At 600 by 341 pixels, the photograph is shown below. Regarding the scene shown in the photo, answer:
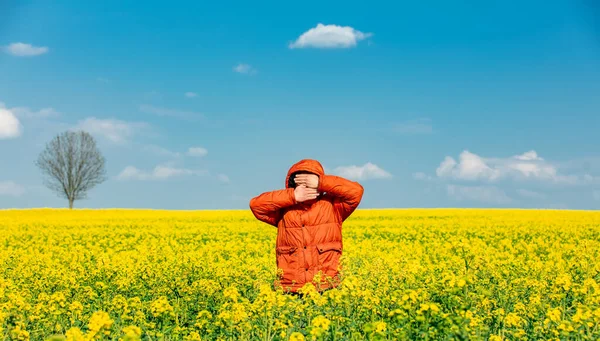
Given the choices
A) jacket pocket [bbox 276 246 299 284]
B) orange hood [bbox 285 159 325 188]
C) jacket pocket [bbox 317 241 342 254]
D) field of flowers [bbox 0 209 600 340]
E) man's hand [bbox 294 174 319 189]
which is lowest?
field of flowers [bbox 0 209 600 340]

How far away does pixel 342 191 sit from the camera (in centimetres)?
756

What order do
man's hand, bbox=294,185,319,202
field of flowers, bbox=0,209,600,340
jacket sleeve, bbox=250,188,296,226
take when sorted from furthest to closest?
1. jacket sleeve, bbox=250,188,296,226
2. man's hand, bbox=294,185,319,202
3. field of flowers, bbox=0,209,600,340

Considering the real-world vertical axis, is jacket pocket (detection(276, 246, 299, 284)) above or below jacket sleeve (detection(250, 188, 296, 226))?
below

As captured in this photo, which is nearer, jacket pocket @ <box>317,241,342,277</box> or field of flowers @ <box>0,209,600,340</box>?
field of flowers @ <box>0,209,600,340</box>

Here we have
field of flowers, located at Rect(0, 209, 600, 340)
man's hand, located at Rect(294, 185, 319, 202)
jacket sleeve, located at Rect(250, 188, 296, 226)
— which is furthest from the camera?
jacket sleeve, located at Rect(250, 188, 296, 226)

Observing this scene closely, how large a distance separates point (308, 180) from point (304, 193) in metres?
0.18

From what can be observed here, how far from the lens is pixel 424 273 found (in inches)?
408

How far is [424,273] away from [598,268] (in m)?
2.97

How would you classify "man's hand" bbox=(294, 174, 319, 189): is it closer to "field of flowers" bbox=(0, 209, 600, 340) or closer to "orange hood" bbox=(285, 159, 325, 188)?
"orange hood" bbox=(285, 159, 325, 188)

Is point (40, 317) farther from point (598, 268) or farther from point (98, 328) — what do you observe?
point (598, 268)

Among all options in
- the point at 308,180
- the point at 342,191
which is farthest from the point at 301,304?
the point at 342,191

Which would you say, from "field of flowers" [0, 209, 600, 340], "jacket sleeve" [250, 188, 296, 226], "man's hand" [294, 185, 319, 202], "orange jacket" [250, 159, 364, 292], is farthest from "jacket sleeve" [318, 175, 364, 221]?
"field of flowers" [0, 209, 600, 340]

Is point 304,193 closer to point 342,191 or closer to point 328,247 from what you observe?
point 342,191

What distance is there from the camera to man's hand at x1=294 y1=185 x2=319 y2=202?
291 inches
